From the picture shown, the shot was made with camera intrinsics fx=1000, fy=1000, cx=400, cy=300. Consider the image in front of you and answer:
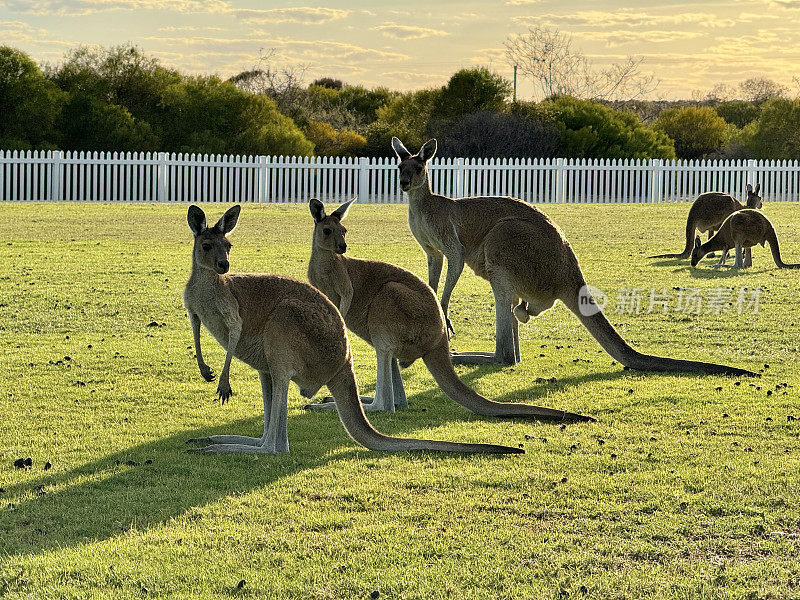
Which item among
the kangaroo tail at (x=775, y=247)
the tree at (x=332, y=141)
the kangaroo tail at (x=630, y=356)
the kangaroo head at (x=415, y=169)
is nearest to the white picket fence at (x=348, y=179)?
the tree at (x=332, y=141)

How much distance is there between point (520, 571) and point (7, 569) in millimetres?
1819

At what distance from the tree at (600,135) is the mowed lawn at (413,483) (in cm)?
2350

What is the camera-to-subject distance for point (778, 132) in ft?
121

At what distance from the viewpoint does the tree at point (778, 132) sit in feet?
120

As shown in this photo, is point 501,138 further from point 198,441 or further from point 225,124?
point 198,441

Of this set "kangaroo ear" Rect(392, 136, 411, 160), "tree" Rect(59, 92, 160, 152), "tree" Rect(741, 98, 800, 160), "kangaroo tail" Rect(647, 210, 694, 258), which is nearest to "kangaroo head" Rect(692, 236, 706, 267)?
"kangaroo tail" Rect(647, 210, 694, 258)

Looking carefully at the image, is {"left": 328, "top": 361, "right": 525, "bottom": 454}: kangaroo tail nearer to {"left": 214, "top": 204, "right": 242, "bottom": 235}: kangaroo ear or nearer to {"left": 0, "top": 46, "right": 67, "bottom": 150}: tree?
{"left": 214, "top": 204, "right": 242, "bottom": 235}: kangaroo ear

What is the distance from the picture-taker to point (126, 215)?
21484mm

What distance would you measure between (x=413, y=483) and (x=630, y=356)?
2.65 metres

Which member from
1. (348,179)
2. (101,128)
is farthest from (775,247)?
(101,128)

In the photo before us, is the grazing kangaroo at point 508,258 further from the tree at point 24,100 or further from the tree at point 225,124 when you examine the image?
the tree at point 24,100

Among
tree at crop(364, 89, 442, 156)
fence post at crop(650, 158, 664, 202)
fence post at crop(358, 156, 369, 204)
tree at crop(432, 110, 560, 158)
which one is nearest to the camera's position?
fence post at crop(358, 156, 369, 204)

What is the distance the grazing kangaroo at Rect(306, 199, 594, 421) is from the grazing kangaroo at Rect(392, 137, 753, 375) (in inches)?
50.4

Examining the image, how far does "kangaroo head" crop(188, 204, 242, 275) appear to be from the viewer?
4746 mm
